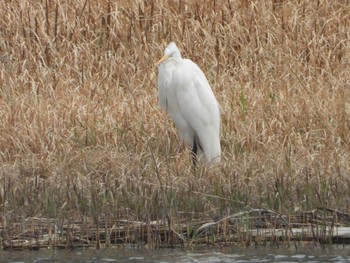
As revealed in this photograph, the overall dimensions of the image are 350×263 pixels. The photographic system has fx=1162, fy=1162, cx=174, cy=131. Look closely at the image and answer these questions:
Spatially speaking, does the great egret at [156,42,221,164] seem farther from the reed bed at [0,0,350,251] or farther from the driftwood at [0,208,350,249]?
the driftwood at [0,208,350,249]

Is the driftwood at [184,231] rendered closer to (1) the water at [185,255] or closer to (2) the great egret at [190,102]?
(1) the water at [185,255]

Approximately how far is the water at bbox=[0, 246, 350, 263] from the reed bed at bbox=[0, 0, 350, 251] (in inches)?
6.5

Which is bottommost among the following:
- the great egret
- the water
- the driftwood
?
the water

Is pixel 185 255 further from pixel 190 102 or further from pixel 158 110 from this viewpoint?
pixel 158 110

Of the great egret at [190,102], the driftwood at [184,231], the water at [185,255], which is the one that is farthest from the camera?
the great egret at [190,102]

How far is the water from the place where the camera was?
19.6 ft

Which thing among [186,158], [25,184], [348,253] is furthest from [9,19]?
[348,253]

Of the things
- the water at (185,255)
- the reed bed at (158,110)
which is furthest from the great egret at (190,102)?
the water at (185,255)

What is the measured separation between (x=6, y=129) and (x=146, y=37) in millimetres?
3016

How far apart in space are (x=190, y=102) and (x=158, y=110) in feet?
2.24

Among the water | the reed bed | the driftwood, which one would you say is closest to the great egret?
the reed bed

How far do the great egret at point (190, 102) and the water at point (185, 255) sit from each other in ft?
8.21

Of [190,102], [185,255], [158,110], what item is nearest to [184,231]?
[185,255]

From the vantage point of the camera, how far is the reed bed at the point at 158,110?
664 centimetres
